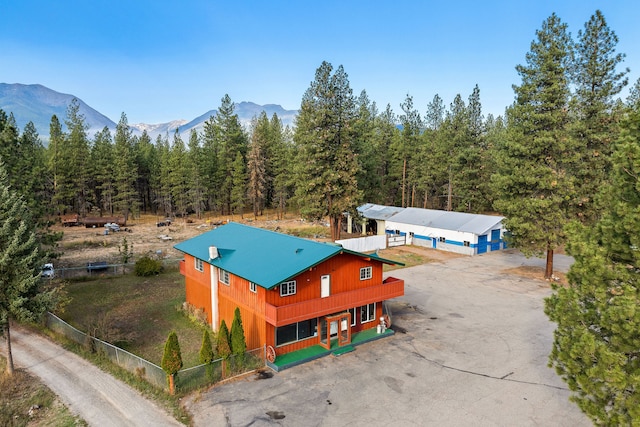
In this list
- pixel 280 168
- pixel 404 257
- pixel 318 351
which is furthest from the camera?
pixel 280 168

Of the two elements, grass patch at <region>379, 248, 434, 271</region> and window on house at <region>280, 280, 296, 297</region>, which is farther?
grass patch at <region>379, 248, 434, 271</region>

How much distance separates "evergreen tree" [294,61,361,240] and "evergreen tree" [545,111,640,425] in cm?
3221

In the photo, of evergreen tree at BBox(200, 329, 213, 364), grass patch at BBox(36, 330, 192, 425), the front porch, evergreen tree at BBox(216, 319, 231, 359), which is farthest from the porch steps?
grass patch at BBox(36, 330, 192, 425)

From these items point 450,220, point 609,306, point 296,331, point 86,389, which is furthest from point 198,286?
point 450,220

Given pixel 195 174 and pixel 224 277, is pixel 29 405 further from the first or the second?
pixel 195 174

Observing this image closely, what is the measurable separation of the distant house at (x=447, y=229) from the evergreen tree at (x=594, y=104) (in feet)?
30.1

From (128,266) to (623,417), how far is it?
3426 cm

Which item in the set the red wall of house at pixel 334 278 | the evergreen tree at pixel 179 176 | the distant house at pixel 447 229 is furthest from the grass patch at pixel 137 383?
the evergreen tree at pixel 179 176

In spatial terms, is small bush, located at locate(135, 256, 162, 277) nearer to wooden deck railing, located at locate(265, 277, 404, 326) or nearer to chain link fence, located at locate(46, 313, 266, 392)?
chain link fence, located at locate(46, 313, 266, 392)

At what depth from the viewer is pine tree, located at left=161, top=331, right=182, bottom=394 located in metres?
15.0

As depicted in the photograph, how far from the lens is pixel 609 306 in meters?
9.28

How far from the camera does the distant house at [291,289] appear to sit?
18.0m

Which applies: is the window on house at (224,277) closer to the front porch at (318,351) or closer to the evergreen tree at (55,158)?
the front porch at (318,351)

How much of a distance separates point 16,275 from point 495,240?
136 ft
